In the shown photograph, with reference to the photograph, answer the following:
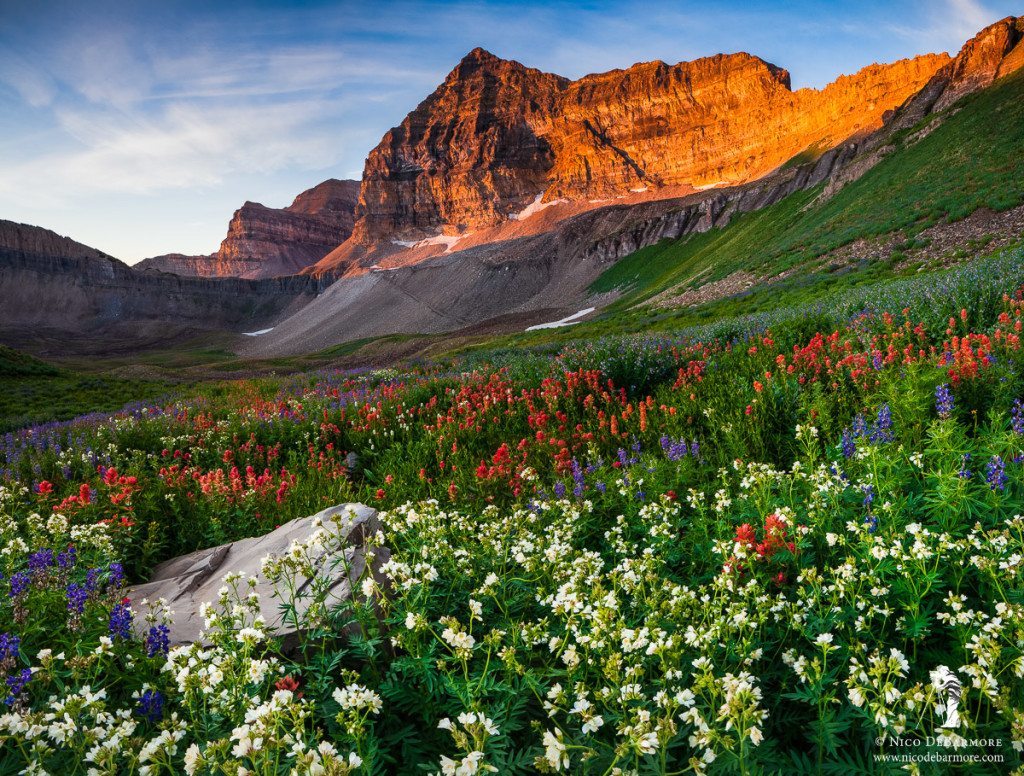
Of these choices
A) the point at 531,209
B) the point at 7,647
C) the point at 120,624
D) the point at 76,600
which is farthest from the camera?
the point at 531,209

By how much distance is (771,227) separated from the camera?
6094 centimetres

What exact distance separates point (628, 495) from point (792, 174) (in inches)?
3843

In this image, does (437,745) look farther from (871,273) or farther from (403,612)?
(871,273)

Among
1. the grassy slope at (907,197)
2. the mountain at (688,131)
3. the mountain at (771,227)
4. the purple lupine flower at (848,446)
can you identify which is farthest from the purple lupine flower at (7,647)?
the mountain at (688,131)

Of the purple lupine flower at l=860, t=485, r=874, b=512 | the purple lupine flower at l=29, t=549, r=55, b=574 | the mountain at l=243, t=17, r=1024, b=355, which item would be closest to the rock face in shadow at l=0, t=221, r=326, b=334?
the mountain at l=243, t=17, r=1024, b=355

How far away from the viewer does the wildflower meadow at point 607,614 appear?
2.19 m

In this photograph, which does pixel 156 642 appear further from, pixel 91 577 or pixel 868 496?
pixel 868 496

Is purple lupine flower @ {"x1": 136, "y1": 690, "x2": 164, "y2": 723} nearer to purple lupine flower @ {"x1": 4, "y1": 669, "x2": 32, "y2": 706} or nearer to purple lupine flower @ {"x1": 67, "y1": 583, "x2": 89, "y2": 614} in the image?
purple lupine flower @ {"x1": 4, "y1": 669, "x2": 32, "y2": 706}

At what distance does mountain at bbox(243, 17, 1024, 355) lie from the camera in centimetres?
3491

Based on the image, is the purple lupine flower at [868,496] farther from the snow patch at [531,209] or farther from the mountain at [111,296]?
the snow patch at [531,209]

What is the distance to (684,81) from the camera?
180375 mm

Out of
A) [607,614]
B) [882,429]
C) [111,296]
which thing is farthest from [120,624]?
[111,296]

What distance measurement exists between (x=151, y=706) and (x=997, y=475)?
530cm

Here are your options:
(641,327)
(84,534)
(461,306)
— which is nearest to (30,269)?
(461,306)
